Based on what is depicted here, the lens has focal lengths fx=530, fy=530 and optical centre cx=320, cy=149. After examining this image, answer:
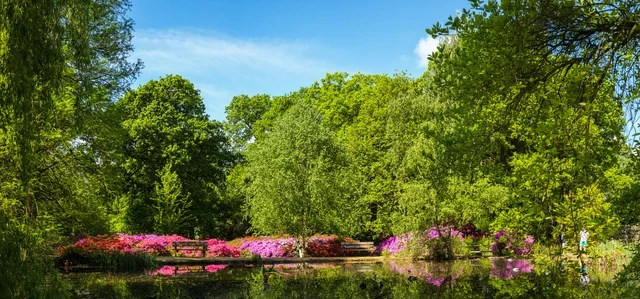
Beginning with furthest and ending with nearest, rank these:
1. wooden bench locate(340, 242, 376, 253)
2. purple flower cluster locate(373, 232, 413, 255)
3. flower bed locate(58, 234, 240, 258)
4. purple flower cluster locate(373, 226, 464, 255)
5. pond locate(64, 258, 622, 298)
Answer: wooden bench locate(340, 242, 376, 253) → purple flower cluster locate(373, 232, 413, 255) → purple flower cluster locate(373, 226, 464, 255) → flower bed locate(58, 234, 240, 258) → pond locate(64, 258, 622, 298)

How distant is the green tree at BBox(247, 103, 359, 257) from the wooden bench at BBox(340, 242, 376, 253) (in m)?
0.98

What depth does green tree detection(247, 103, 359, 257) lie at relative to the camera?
27953 mm

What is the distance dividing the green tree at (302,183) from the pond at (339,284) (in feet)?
24.8

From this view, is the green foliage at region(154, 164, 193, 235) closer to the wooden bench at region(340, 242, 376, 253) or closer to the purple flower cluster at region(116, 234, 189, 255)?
the purple flower cluster at region(116, 234, 189, 255)

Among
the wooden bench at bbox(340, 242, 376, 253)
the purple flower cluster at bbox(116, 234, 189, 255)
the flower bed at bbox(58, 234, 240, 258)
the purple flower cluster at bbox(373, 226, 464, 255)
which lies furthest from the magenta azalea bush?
the purple flower cluster at bbox(373, 226, 464, 255)

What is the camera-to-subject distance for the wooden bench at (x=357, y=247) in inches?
1206

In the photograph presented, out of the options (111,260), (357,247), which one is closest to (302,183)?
(357,247)

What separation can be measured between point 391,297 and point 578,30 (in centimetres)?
845

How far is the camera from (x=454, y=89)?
21.6ft

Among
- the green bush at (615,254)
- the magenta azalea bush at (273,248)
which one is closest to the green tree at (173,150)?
the magenta azalea bush at (273,248)

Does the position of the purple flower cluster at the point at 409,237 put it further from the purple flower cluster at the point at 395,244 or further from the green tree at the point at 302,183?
the green tree at the point at 302,183

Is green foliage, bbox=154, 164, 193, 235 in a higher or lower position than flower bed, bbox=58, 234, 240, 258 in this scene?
higher

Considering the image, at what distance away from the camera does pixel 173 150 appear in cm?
3619

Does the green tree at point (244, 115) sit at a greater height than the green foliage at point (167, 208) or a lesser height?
greater
